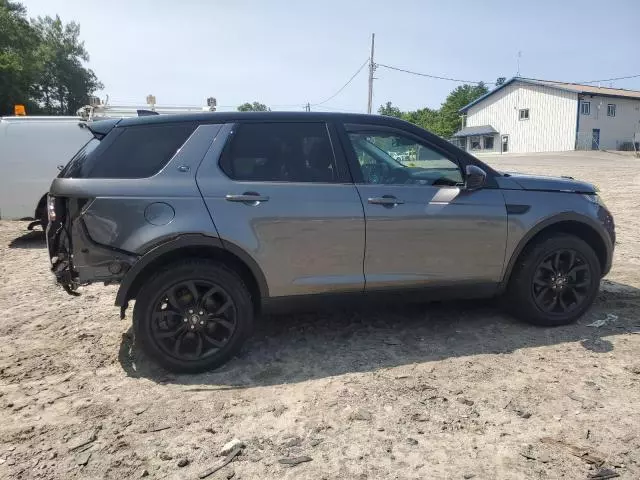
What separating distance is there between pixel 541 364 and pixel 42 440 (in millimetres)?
3285

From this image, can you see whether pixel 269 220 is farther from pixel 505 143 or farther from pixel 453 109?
pixel 453 109

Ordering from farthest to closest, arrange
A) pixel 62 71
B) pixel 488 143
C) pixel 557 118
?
pixel 62 71
pixel 488 143
pixel 557 118

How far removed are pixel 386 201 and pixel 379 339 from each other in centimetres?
116

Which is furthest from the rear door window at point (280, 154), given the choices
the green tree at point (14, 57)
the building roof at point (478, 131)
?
the building roof at point (478, 131)

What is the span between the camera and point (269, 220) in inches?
141

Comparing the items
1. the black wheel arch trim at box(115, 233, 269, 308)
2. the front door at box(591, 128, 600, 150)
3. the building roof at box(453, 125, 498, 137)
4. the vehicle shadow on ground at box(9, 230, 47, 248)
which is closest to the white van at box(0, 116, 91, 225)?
the vehicle shadow on ground at box(9, 230, 47, 248)

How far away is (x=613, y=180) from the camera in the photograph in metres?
15.9

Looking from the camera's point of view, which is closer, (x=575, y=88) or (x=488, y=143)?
(x=575, y=88)

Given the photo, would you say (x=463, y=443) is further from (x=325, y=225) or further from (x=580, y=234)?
(x=580, y=234)

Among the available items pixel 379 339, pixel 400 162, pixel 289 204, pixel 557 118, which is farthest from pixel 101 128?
pixel 557 118

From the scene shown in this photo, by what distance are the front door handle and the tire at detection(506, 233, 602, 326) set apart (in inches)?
50.2

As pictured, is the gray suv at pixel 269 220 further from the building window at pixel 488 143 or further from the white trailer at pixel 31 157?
the building window at pixel 488 143

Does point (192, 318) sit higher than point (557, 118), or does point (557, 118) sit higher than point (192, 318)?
point (557, 118)

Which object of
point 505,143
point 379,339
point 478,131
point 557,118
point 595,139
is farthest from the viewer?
point 478,131
